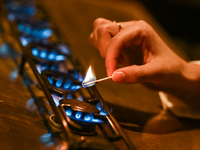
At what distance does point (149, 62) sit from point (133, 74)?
0.12m

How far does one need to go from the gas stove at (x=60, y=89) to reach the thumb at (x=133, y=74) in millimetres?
80

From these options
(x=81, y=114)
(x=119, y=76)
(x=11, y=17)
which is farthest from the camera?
(x=11, y=17)

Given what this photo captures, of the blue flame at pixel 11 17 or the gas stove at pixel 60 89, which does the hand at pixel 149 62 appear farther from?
the blue flame at pixel 11 17

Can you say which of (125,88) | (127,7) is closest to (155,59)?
(125,88)

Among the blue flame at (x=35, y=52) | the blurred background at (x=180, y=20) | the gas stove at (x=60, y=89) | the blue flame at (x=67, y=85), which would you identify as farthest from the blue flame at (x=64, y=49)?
the blurred background at (x=180, y=20)

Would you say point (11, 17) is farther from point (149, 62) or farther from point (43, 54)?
point (149, 62)

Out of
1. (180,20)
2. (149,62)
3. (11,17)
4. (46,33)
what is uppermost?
(11,17)

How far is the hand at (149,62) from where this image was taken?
67cm

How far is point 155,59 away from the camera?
2.37 feet

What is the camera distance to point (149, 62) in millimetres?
714

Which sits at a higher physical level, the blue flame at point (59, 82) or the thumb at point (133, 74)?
the blue flame at point (59, 82)

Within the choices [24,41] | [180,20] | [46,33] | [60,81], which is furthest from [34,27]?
[180,20]

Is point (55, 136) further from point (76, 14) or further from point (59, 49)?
point (76, 14)

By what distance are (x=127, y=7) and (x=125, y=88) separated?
961 millimetres
